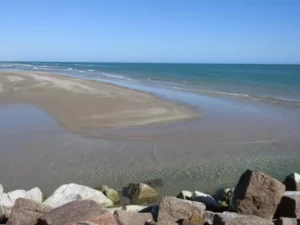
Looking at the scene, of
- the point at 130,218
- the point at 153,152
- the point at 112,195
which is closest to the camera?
the point at 130,218

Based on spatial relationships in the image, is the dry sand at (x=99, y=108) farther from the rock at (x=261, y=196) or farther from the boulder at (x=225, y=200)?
the rock at (x=261, y=196)

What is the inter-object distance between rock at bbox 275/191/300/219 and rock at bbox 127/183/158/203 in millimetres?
2981

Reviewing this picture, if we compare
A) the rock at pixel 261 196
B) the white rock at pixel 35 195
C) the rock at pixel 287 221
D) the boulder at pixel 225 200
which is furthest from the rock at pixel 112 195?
the rock at pixel 287 221

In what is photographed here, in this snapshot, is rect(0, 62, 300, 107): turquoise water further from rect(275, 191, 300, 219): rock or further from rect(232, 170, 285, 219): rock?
rect(232, 170, 285, 219): rock

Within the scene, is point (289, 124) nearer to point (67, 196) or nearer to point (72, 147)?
point (72, 147)

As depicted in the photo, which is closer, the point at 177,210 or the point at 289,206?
the point at 289,206

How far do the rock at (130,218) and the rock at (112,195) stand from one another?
2269 millimetres

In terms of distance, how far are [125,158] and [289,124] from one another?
8.65 m

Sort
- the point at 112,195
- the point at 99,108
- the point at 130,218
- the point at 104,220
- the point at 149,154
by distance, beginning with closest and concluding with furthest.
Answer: the point at 104,220, the point at 130,218, the point at 112,195, the point at 149,154, the point at 99,108

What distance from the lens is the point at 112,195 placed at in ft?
27.4

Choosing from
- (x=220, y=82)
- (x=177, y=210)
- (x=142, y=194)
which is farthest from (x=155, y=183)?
(x=220, y=82)

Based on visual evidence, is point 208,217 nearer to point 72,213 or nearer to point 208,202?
point 208,202

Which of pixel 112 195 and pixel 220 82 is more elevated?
pixel 220 82

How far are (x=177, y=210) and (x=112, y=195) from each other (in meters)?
2.48
